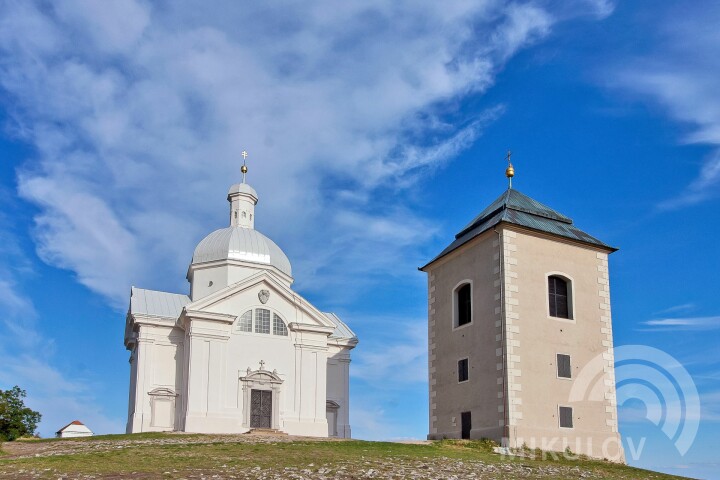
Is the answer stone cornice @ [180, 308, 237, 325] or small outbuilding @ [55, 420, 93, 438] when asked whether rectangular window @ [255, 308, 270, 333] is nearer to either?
stone cornice @ [180, 308, 237, 325]

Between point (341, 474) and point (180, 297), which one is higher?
point (180, 297)

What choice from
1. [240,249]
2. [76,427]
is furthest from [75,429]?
[240,249]

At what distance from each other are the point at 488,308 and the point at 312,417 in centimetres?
1591

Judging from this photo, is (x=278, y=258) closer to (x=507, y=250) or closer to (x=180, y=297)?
(x=180, y=297)

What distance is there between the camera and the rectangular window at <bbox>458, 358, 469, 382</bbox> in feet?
88.2

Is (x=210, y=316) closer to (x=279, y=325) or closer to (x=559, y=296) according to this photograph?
(x=279, y=325)

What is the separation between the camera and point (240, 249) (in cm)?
4403

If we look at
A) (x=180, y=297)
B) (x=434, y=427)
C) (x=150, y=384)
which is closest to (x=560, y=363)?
(x=434, y=427)

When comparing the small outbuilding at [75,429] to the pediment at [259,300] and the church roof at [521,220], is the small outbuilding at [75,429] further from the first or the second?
the church roof at [521,220]

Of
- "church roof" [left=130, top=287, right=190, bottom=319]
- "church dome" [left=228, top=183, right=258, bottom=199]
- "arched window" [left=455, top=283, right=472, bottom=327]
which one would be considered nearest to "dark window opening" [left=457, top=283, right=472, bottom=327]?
"arched window" [left=455, top=283, right=472, bottom=327]

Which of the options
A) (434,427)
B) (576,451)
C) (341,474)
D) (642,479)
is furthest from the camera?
(434,427)

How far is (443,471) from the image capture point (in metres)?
18.3

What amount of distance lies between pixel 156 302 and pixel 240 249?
18.8 ft

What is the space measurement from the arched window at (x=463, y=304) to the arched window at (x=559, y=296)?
2.94 metres
